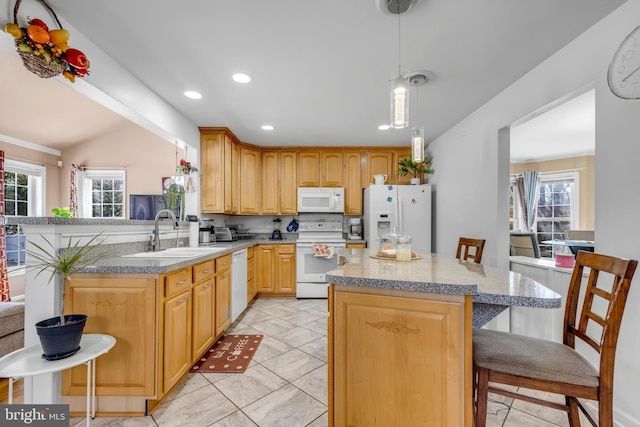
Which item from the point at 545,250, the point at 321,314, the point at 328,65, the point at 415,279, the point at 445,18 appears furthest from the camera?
the point at 545,250

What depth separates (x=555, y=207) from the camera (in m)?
5.42

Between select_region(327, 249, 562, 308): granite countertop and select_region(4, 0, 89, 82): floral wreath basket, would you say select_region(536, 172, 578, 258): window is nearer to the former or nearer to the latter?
select_region(327, 249, 562, 308): granite countertop

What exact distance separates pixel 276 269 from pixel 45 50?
3.30 metres

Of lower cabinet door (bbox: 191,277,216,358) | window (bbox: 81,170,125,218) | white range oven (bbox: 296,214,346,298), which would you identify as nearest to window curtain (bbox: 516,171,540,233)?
white range oven (bbox: 296,214,346,298)

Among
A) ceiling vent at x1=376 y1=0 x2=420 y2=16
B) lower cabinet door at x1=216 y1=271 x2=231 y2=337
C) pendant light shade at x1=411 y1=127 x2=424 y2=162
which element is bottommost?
lower cabinet door at x1=216 y1=271 x2=231 y2=337

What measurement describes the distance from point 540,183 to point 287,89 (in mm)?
5677

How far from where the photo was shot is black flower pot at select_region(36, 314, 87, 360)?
126 centimetres

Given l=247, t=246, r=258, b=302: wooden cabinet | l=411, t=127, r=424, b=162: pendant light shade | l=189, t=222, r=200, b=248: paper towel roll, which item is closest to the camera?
l=411, t=127, r=424, b=162: pendant light shade

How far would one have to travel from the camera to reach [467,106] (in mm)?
2898

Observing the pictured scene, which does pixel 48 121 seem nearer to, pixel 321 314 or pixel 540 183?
pixel 321 314

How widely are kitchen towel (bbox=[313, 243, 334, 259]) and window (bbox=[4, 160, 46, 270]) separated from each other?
3.83 metres

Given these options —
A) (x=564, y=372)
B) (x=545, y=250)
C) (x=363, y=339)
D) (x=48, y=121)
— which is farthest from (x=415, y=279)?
(x=545, y=250)

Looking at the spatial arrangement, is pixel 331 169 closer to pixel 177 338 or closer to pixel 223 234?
pixel 223 234

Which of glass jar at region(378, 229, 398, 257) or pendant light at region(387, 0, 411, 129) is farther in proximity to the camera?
glass jar at region(378, 229, 398, 257)
